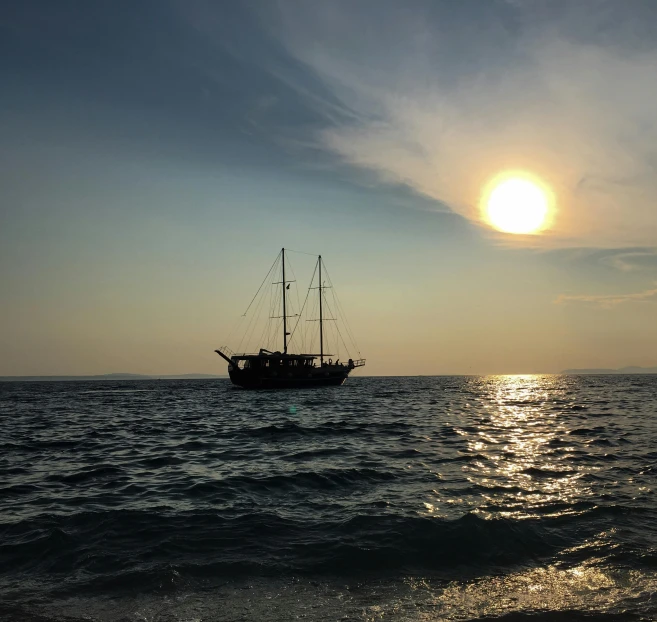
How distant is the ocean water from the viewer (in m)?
7.16

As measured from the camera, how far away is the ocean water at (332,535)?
23.5ft

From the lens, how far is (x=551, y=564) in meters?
8.55

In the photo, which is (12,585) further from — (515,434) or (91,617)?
(515,434)

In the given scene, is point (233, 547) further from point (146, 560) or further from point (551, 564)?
point (551, 564)

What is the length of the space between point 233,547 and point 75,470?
9.75 meters

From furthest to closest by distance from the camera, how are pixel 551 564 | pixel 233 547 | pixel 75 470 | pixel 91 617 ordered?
pixel 75 470 < pixel 233 547 < pixel 551 564 < pixel 91 617

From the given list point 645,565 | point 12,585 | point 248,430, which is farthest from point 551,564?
point 248,430

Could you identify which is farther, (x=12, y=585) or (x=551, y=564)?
(x=551, y=564)

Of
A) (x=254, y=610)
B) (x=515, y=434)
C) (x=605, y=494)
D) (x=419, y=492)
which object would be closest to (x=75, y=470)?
(x=419, y=492)

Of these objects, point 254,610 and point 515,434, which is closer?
point 254,610

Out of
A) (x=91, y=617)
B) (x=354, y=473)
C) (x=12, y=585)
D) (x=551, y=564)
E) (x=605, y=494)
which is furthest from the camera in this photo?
(x=354, y=473)

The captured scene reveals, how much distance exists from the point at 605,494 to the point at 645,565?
477 centimetres

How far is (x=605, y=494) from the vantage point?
12.7m

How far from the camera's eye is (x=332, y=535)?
980cm
